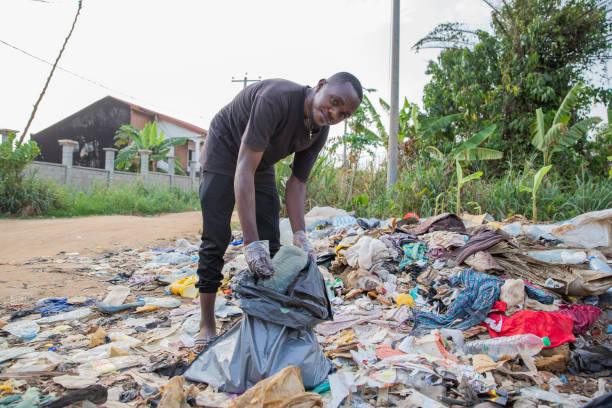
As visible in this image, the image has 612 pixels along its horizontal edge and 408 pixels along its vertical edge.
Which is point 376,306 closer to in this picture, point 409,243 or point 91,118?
point 409,243

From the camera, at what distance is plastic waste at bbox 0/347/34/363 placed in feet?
5.97

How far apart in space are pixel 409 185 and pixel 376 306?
12.4ft

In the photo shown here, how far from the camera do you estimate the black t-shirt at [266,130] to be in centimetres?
161

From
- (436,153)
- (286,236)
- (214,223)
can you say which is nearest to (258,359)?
(214,223)

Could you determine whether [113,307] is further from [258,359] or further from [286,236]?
[286,236]

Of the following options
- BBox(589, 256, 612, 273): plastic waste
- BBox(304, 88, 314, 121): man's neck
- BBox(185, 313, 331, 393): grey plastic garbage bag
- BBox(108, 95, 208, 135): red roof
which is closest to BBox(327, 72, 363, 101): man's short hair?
BBox(304, 88, 314, 121): man's neck

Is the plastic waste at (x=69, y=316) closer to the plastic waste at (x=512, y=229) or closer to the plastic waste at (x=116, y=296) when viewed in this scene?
the plastic waste at (x=116, y=296)

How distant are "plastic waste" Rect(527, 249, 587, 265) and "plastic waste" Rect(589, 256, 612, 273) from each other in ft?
0.19

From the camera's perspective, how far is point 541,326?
6.72 feet

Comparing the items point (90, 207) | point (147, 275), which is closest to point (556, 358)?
point (147, 275)

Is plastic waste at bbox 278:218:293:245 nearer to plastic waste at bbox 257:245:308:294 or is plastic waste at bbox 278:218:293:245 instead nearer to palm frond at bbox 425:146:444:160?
plastic waste at bbox 257:245:308:294

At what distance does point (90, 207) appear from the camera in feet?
29.9

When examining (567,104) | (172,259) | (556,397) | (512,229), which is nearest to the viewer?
(556,397)

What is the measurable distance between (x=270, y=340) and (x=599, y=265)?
110 inches
